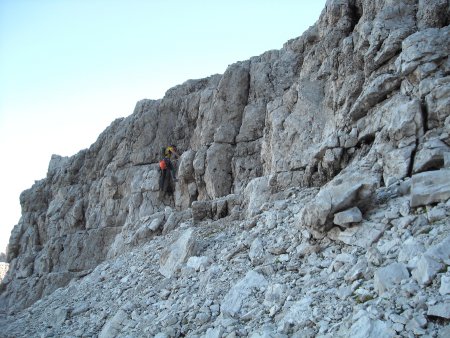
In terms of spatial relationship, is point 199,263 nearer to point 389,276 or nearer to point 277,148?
point 389,276

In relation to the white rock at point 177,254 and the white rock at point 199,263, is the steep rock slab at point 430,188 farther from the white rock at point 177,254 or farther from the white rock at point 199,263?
the white rock at point 177,254

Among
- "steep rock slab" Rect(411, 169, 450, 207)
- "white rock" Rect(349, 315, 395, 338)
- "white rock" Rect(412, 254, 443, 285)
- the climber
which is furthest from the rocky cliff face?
"white rock" Rect(349, 315, 395, 338)

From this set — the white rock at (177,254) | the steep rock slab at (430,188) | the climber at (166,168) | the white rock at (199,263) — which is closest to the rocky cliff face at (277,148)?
the steep rock slab at (430,188)

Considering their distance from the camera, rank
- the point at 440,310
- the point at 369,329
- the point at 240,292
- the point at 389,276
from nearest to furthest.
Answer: the point at 440,310, the point at 369,329, the point at 389,276, the point at 240,292

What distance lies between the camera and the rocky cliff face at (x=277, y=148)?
1081cm

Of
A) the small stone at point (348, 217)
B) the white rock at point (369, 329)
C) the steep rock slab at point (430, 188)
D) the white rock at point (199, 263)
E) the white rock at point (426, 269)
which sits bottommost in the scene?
the white rock at point (199, 263)

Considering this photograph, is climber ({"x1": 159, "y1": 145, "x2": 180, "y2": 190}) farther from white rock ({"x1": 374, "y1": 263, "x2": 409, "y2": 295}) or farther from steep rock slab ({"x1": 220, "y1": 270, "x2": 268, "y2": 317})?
white rock ({"x1": 374, "y1": 263, "x2": 409, "y2": 295})

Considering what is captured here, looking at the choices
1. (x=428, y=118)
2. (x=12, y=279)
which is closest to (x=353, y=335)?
(x=428, y=118)

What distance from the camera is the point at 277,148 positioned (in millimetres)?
19859

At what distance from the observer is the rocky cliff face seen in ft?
35.5

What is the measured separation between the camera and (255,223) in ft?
48.3

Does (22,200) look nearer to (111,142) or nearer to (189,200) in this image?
(111,142)

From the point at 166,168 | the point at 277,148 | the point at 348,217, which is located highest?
the point at 277,148

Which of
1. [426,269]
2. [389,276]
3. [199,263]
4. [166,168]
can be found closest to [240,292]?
[199,263]
